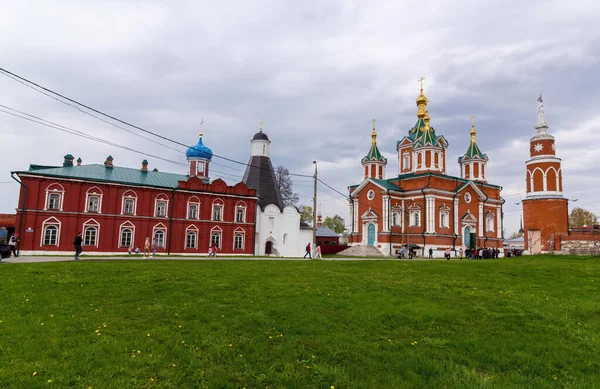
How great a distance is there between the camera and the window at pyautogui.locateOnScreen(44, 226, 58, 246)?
2994cm

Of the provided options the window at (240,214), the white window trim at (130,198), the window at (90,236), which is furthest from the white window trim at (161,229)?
the window at (240,214)

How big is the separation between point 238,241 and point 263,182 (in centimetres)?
784

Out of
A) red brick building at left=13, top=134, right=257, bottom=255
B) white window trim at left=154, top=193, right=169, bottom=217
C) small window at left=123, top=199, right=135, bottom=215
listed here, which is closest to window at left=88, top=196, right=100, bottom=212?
red brick building at left=13, top=134, right=257, bottom=255

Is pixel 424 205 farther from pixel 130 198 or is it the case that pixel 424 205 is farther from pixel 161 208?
pixel 130 198

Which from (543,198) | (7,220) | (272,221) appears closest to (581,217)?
(543,198)

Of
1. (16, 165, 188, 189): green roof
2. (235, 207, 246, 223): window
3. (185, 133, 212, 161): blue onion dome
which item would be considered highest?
(185, 133, 212, 161): blue onion dome

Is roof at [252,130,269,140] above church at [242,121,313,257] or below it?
above

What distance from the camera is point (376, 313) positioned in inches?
316

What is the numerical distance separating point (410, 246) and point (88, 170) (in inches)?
1221

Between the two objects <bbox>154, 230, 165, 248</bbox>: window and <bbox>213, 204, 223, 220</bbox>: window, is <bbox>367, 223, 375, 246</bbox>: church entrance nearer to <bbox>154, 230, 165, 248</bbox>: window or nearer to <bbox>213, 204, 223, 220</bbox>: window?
<bbox>213, 204, 223, 220</bbox>: window

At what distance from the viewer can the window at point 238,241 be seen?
125ft

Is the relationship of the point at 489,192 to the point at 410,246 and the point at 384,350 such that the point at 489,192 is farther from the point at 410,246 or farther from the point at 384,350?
the point at 384,350

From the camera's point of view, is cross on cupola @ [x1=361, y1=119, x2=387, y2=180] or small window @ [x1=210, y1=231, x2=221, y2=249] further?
cross on cupola @ [x1=361, y1=119, x2=387, y2=180]

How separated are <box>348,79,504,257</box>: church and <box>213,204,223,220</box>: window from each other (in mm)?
16561
